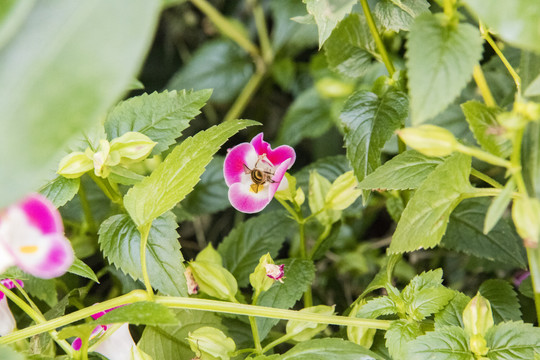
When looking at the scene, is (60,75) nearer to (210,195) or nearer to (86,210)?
(86,210)

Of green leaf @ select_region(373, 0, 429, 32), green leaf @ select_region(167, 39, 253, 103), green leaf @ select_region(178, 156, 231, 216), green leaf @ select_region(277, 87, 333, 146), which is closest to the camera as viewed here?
green leaf @ select_region(373, 0, 429, 32)

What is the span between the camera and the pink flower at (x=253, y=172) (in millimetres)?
553

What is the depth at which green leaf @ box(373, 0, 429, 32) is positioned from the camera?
51 cm

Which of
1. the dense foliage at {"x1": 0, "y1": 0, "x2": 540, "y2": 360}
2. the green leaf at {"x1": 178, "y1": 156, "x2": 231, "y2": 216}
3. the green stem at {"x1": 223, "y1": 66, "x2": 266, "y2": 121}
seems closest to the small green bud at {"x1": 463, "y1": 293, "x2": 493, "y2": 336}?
the dense foliage at {"x1": 0, "y1": 0, "x2": 540, "y2": 360}

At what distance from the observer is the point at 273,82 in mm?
1127

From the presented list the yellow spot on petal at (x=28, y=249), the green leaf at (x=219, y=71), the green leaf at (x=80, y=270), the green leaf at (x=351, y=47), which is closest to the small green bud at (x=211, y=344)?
the green leaf at (x=80, y=270)

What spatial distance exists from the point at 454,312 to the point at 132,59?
0.36m

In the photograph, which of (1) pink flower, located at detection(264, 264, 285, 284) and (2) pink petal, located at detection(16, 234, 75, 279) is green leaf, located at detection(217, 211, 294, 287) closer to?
(1) pink flower, located at detection(264, 264, 285, 284)

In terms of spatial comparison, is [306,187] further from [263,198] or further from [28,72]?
[28,72]

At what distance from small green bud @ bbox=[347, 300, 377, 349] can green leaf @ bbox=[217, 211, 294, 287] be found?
0.49 ft

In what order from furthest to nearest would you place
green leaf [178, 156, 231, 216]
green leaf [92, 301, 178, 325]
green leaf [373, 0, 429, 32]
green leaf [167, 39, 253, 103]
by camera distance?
green leaf [167, 39, 253, 103] → green leaf [178, 156, 231, 216] → green leaf [373, 0, 429, 32] → green leaf [92, 301, 178, 325]

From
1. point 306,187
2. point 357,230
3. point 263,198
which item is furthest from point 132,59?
point 357,230

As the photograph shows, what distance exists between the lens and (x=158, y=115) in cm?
57

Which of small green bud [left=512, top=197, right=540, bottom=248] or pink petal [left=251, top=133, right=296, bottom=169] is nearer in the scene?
small green bud [left=512, top=197, right=540, bottom=248]
